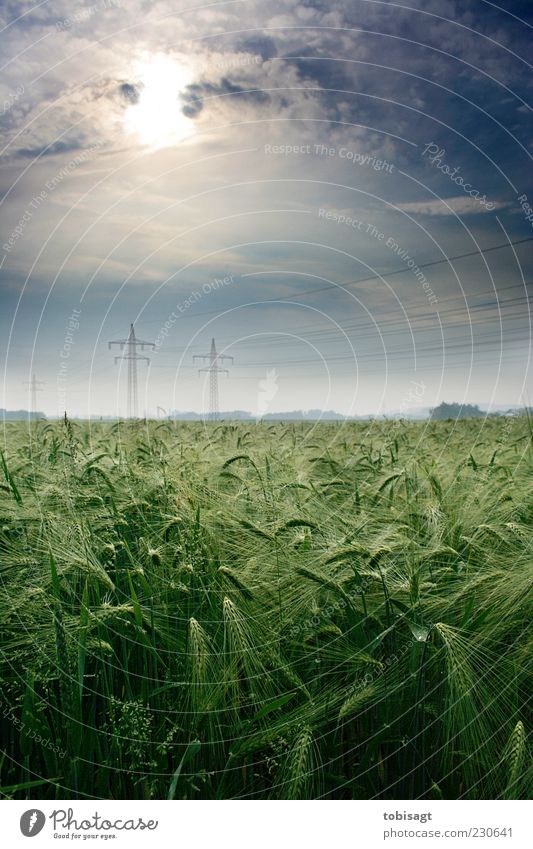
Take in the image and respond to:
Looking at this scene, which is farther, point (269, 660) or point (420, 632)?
point (269, 660)

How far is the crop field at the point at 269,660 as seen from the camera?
8.68 feet

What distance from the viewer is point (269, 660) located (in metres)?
2.89

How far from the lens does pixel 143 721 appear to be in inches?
107

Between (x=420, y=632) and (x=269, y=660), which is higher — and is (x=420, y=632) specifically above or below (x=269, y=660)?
above

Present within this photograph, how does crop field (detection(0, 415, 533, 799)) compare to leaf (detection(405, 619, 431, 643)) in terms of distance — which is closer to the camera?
leaf (detection(405, 619, 431, 643))

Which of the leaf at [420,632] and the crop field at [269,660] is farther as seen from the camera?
the crop field at [269,660]

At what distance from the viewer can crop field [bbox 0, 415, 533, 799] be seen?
2.64 metres

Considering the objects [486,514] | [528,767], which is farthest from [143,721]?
[486,514]
